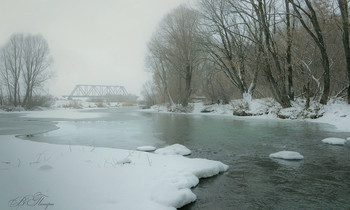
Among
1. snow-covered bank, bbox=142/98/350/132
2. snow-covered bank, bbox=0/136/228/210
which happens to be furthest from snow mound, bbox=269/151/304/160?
snow-covered bank, bbox=142/98/350/132

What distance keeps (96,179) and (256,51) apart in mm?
20205

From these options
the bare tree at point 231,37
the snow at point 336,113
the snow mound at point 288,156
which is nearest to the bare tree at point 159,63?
the bare tree at point 231,37

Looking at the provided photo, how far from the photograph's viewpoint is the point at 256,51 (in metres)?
21.6

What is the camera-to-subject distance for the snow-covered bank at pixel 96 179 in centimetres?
330

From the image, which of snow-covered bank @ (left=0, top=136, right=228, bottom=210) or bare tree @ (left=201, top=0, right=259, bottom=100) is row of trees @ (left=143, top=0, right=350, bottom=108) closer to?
bare tree @ (left=201, top=0, right=259, bottom=100)

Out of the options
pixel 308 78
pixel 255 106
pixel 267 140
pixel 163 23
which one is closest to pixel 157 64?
pixel 163 23

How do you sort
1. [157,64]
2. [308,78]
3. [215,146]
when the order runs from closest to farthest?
[215,146]
[308,78]
[157,64]

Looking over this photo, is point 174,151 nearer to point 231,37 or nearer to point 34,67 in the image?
point 231,37

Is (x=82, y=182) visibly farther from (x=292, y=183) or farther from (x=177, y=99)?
(x=177, y=99)

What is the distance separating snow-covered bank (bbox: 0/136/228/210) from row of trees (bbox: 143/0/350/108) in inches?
538

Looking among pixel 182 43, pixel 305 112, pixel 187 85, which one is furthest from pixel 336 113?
pixel 182 43

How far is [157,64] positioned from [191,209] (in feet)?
104

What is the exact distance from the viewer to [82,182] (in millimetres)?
4039

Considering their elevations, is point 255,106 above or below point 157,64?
below
